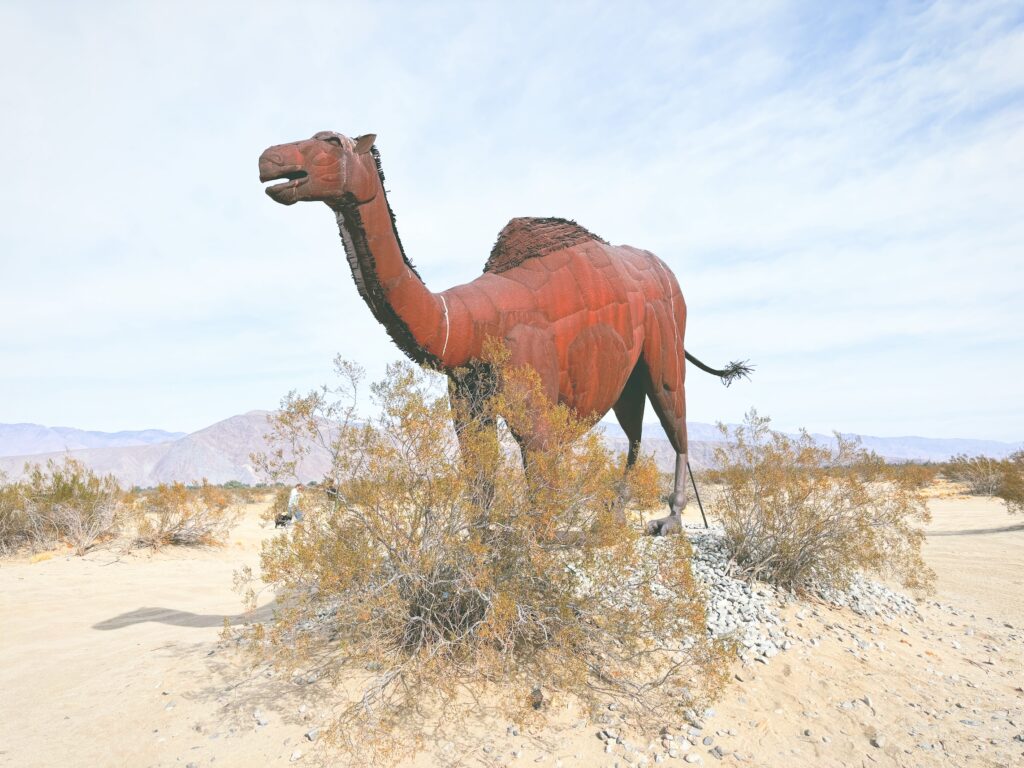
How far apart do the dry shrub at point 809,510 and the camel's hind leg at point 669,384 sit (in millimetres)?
626

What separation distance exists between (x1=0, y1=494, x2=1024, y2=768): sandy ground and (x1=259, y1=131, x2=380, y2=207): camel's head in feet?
10.5

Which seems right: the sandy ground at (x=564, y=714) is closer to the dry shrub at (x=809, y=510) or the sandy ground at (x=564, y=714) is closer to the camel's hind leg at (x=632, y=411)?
the dry shrub at (x=809, y=510)

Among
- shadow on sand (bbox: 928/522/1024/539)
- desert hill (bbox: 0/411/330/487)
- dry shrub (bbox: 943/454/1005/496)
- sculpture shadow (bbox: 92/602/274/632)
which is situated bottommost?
shadow on sand (bbox: 928/522/1024/539)

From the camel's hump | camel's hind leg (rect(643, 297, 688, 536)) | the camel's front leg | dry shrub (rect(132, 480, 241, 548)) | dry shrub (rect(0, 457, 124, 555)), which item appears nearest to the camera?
the camel's front leg

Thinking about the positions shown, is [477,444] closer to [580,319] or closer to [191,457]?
[580,319]

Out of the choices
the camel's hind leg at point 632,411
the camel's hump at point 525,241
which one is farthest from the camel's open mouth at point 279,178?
the camel's hind leg at point 632,411

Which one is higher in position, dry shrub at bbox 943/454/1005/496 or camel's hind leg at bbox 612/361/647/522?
camel's hind leg at bbox 612/361/647/522

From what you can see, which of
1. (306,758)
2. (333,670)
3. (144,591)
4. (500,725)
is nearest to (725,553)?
(500,725)

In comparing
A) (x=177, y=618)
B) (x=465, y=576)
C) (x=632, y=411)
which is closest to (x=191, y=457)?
(x=177, y=618)

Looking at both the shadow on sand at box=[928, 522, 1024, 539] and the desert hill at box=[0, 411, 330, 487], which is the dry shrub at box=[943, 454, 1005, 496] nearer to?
the shadow on sand at box=[928, 522, 1024, 539]

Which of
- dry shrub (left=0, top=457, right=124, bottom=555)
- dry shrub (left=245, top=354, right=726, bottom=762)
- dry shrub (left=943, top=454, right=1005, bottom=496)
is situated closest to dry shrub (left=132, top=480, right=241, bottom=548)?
dry shrub (left=0, top=457, right=124, bottom=555)

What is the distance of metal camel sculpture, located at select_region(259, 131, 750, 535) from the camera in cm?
442

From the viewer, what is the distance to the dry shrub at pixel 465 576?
13.3ft

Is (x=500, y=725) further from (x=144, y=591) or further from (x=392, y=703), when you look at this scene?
(x=144, y=591)
